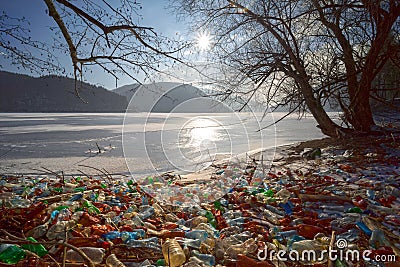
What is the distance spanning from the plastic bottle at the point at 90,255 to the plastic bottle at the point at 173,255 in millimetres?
345

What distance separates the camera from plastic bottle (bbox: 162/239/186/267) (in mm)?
1365

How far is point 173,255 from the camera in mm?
1379

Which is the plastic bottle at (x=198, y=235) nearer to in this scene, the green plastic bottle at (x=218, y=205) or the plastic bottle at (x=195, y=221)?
the plastic bottle at (x=195, y=221)

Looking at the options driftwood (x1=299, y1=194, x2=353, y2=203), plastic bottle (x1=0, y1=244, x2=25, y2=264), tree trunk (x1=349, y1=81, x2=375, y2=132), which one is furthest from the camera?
tree trunk (x1=349, y1=81, x2=375, y2=132)

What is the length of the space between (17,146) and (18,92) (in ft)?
165

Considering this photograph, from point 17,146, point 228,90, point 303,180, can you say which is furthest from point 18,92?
point 303,180

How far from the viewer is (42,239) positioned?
160 centimetres

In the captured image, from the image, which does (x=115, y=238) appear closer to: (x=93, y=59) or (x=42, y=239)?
(x=42, y=239)

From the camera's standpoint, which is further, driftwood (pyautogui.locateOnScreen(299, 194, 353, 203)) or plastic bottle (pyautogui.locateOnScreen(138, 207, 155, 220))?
driftwood (pyautogui.locateOnScreen(299, 194, 353, 203))

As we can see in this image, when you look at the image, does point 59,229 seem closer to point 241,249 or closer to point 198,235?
point 198,235

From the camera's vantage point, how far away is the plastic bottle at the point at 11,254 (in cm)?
127

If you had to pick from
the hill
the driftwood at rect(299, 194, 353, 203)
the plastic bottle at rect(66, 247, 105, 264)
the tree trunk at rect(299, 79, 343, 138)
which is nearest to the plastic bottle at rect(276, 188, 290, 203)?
the driftwood at rect(299, 194, 353, 203)

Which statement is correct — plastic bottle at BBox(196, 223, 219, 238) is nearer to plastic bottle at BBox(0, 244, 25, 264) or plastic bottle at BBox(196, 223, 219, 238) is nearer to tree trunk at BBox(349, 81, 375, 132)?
plastic bottle at BBox(0, 244, 25, 264)

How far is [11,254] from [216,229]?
1227 millimetres
